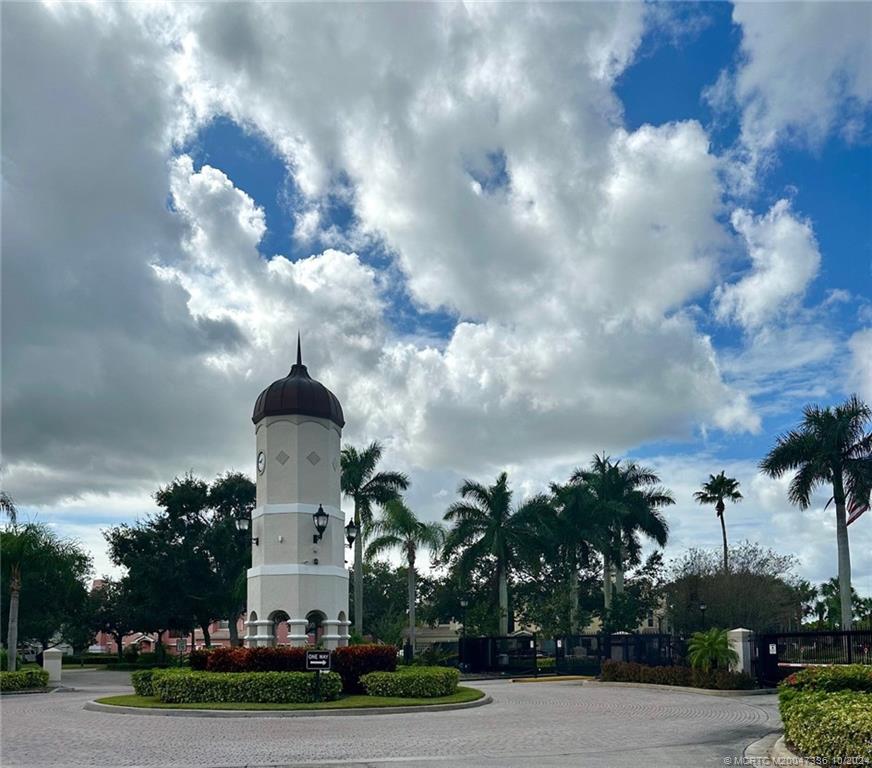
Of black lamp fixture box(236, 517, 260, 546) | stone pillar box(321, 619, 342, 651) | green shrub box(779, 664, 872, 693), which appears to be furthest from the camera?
black lamp fixture box(236, 517, 260, 546)

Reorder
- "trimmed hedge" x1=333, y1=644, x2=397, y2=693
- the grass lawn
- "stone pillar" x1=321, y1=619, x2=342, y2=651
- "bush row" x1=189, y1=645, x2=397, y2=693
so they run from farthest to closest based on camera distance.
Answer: "stone pillar" x1=321, y1=619, x2=342, y2=651
"trimmed hedge" x1=333, y1=644, x2=397, y2=693
"bush row" x1=189, y1=645, x2=397, y2=693
the grass lawn

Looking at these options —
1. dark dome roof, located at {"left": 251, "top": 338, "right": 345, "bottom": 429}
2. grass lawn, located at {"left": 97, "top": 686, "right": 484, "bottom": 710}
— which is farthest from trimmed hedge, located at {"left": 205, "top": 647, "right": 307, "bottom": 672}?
dark dome roof, located at {"left": 251, "top": 338, "right": 345, "bottom": 429}

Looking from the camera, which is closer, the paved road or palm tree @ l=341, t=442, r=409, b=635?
the paved road

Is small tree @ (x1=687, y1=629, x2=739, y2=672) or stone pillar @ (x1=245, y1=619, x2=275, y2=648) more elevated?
stone pillar @ (x1=245, y1=619, x2=275, y2=648)

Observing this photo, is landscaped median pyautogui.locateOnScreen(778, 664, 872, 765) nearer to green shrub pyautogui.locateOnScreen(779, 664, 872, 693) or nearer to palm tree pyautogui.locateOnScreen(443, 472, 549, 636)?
green shrub pyautogui.locateOnScreen(779, 664, 872, 693)

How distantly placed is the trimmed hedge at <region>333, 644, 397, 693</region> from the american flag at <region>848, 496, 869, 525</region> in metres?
24.3

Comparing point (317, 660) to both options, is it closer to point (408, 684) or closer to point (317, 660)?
point (317, 660)

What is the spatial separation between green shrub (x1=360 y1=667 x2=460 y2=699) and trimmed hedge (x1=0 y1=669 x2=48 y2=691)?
554 inches

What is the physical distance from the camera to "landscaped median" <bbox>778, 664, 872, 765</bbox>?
12125 millimetres

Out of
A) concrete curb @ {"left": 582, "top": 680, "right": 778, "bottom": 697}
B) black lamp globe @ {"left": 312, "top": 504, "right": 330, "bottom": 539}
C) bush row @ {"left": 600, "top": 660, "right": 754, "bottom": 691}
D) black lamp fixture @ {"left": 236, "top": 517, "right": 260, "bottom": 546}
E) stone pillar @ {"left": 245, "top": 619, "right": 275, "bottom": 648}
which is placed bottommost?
concrete curb @ {"left": 582, "top": 680, "right": 778, "bottom": 697}

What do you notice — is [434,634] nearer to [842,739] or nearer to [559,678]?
[559,678]

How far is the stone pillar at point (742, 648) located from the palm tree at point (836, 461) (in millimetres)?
11957

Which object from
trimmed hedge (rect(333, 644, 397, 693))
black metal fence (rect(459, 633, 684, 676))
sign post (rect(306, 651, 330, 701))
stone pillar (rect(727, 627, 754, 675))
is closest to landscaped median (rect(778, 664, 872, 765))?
sign post (rect(306, 651, 330, 701))

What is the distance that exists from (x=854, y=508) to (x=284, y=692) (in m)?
28.3
